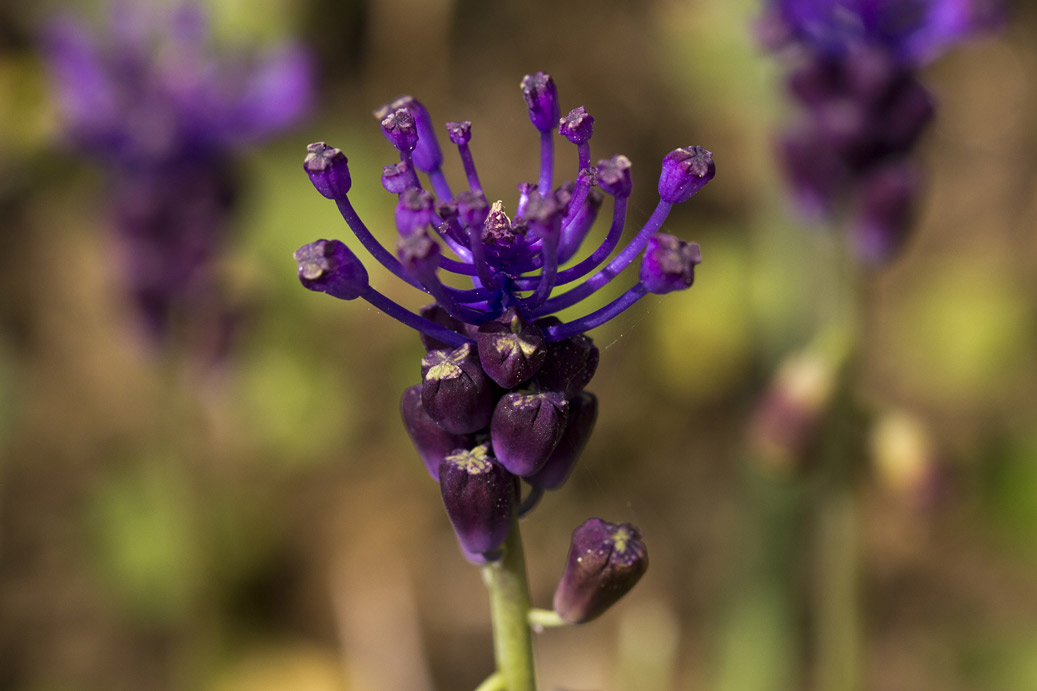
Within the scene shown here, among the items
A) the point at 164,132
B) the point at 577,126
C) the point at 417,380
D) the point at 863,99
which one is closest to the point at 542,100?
the point at 577,126

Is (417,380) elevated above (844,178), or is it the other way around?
(844,178)

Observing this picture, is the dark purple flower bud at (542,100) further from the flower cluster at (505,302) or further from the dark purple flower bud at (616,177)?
the dark purple flower bud at (616,177)

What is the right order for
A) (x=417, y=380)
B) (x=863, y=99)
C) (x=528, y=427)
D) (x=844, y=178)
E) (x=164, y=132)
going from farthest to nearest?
(x=417, y=380)
(x=164, y=132)
(x=844, y=178)
(x=863, y=99)
(x=528, y=427)

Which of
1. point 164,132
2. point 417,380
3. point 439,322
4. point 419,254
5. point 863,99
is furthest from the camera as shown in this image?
point 417,380

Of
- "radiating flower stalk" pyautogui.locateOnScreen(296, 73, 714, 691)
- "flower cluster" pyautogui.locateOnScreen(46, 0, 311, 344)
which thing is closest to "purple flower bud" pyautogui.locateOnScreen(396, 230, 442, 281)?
"radiating flower stalk" pyautogui.locateOnScreen(296, 73, 714, 691)

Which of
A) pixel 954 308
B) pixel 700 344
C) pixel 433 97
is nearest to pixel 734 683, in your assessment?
pixel 700 344

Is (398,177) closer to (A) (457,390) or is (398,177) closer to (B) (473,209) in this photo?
(B) (473,209)

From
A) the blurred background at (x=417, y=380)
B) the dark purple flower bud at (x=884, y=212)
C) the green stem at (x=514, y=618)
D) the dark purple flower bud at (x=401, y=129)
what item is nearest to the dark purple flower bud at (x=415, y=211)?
the dark purple flower bud at (x=401, y=129)

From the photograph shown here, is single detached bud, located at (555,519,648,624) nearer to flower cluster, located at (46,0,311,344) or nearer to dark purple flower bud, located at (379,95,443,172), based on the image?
dark purple flower bud, located at (379,95,443,172)
